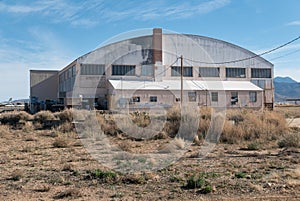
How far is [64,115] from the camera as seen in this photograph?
2639 centimetres

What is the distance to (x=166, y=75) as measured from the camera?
4947cm

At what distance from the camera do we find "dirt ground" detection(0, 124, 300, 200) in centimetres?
742

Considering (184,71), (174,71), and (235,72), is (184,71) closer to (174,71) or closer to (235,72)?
(174,71)

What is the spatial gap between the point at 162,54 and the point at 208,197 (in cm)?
4392

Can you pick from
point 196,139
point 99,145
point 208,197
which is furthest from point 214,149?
point 208,197

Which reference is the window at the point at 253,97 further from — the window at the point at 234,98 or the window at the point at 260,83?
the window at the point at 260,83

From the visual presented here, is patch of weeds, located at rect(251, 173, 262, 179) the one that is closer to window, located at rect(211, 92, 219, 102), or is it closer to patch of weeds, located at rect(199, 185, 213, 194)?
patch of weeds, located at rect(199, 185, 213, 194)

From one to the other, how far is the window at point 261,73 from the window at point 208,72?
6.23 meters

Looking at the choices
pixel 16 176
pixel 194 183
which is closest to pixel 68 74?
pixel 16 176

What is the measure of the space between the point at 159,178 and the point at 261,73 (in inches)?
1950

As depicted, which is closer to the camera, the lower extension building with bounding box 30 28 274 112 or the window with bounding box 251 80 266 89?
the lower extension building with bounding box 30 28 274 112

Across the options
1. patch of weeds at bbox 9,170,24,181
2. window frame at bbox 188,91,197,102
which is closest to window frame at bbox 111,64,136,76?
window frame at bbox 188,91,197,102

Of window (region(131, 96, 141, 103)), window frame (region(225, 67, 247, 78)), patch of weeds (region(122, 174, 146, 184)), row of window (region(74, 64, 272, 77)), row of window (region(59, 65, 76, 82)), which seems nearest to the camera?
patch of weeds (region(122, 174, 146, 184))

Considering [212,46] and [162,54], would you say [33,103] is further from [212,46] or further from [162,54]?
[212,46]
